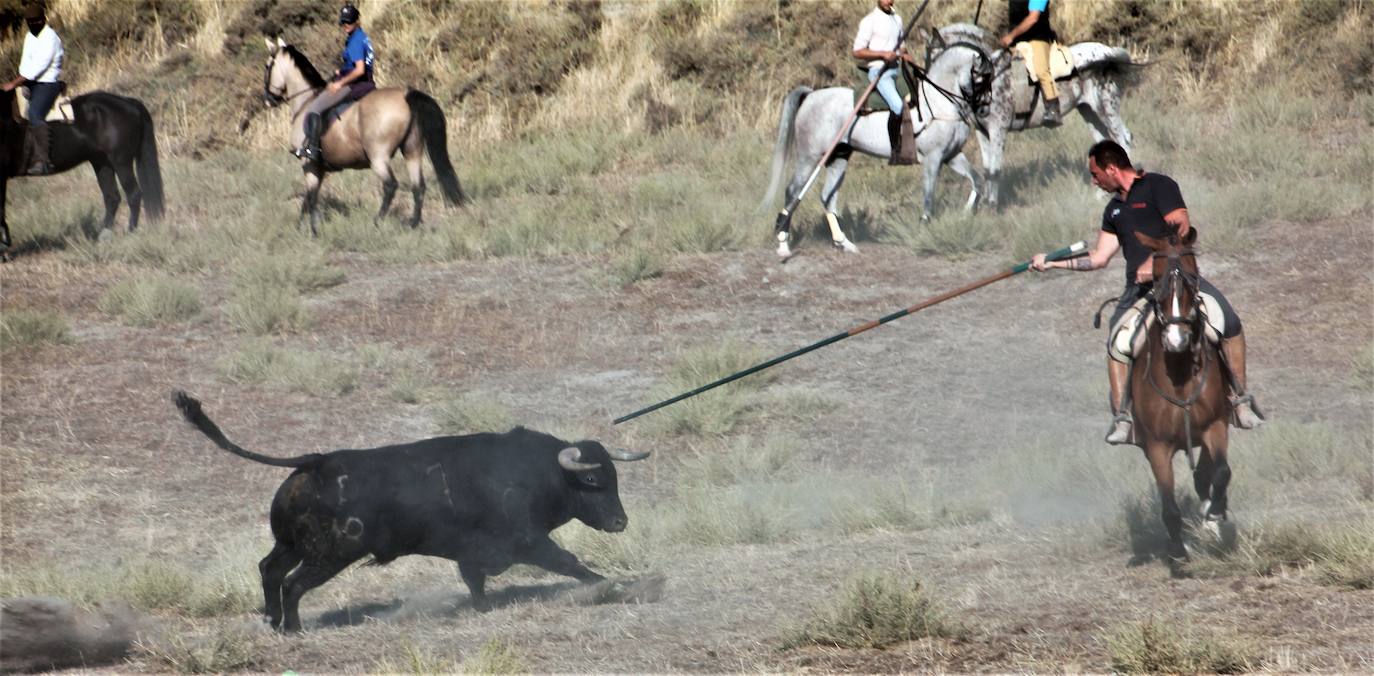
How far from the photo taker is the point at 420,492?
777 cm

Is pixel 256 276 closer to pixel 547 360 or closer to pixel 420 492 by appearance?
pixel 547 360

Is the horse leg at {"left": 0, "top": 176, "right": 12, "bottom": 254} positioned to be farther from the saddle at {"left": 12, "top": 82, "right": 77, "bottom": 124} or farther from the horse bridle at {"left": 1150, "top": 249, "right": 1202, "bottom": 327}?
the horse bridle at {"left": 1150, "top": 249, "right": 1202, "bottom": 327}

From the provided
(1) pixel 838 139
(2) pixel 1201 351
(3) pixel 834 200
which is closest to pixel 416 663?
(2) pixel 1201 351

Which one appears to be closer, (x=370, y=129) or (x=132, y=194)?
(x=370, y=129)

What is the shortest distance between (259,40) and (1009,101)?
50.5 feet

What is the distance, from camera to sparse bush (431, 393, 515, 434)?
499 inches

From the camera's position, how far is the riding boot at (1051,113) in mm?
17891

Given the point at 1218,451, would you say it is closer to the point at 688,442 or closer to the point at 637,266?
the point at 688,442

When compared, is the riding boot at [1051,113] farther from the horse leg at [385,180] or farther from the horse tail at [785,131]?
the horse leg at [385,180]

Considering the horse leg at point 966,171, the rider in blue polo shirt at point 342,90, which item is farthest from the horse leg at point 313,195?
the horse leg at point 966,171

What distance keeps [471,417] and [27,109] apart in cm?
914

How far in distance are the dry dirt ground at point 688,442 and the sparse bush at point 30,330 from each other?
297mm

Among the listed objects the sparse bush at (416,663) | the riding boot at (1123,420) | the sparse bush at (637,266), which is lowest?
the sparse bush at (637,266)

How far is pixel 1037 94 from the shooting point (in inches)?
709
